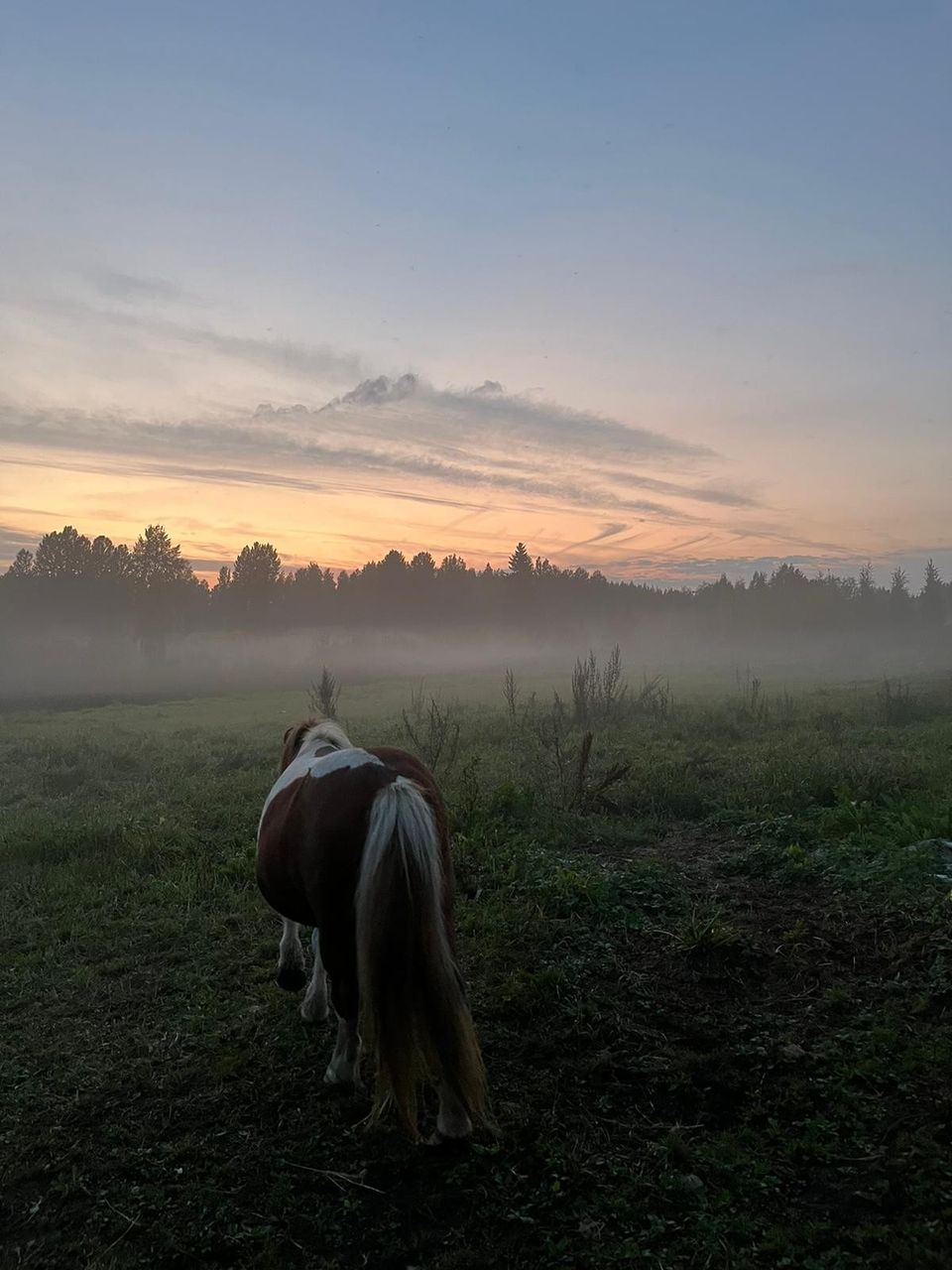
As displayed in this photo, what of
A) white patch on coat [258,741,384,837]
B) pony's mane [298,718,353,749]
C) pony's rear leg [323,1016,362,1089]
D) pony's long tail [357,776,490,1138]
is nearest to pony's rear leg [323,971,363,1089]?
pony's rear leg [323,1016,362,1089]

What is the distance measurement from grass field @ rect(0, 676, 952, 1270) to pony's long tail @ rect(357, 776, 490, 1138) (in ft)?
1.26

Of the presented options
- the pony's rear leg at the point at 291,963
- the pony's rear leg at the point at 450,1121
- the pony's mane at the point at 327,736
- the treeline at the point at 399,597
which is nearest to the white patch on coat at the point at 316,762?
the pony's mane at the point at 327,736

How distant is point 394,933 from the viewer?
329cm

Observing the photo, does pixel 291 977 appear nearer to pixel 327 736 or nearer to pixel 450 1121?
pixel 327 736

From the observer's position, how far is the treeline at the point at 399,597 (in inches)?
1802

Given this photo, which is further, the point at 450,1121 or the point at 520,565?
the point at 520,565

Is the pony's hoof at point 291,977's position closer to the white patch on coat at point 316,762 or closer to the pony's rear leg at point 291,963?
the pony's rear leg at point 291,963

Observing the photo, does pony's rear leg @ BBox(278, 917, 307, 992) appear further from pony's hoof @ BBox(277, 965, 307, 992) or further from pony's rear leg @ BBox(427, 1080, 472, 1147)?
pony's rear leg @ BBox(427, 1080, 472, 1147)

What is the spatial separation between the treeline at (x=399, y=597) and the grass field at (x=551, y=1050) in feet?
134

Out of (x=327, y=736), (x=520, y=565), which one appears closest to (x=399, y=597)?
(x=520, y=565)

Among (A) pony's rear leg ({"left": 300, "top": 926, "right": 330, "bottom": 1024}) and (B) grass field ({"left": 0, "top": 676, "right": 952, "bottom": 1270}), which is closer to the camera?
(B) grass field ({"left": 0, "top": 676, "right": 952, "bottom": 1270})

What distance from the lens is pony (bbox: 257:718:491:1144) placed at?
328 centimetres

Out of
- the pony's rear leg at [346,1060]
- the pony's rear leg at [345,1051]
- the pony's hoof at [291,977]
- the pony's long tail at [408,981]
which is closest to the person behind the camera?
the pony's long tail at [408,981]

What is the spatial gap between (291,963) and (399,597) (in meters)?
57.5
